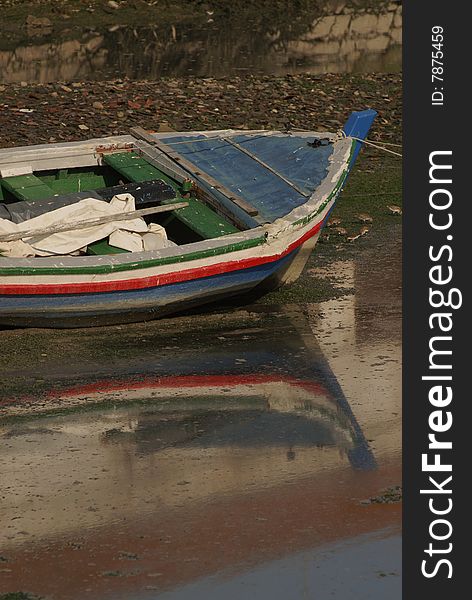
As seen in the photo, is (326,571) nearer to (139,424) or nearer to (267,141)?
(139,424)

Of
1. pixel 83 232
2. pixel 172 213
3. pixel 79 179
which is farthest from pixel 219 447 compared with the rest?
pixel 79 179

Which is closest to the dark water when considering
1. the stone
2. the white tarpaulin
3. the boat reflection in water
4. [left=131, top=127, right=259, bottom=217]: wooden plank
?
the stone

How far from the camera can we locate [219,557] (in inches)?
232

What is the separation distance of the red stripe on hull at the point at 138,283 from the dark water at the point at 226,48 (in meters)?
10.5

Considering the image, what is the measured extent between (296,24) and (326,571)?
19.8m

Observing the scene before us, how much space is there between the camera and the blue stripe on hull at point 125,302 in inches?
337

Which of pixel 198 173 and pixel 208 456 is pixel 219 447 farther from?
pixel 198 173

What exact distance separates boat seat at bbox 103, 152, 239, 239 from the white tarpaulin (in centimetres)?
25

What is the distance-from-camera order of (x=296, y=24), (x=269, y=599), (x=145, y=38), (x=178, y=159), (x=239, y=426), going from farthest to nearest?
1. (x=296, y=24)
2. (x=145, y=38)
3. (x=178, y=159)
4. (x=239, y=426)
5. (x=269, y=599)

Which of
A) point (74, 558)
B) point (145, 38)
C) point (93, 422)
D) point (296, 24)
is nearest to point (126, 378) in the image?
point (93, 422)

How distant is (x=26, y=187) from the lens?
1012cm

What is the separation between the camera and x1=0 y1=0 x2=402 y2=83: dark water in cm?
1975

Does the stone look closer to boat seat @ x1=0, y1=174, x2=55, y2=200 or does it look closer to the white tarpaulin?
boat seat @ x1=0, y1=174, x2=55, y2=200

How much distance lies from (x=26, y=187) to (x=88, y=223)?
1.18 metres
